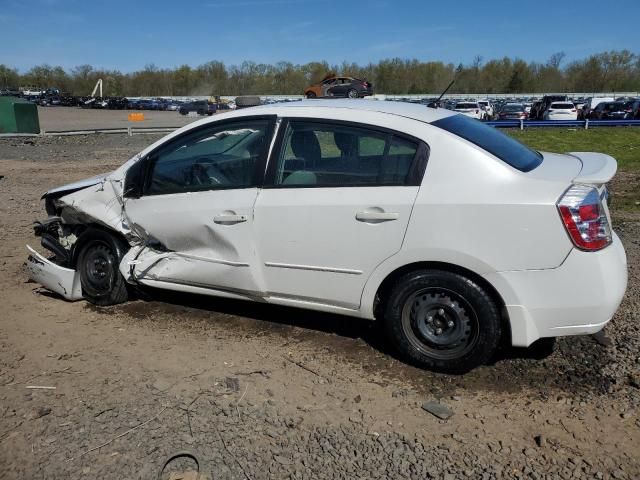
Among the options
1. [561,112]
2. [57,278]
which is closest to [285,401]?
[57,278]

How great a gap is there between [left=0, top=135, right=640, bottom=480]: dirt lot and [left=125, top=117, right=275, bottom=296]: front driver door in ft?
1.51

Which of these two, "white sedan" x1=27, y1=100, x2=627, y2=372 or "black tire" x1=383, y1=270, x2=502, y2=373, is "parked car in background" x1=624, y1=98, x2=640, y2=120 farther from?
"black tire" x1=383, y1=270, x2=502, y2=373

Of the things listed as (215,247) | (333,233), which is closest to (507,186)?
(333,233)

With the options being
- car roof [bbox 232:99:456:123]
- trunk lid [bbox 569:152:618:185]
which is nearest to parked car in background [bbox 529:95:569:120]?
trunk lid [bbox 569:152:618:185]

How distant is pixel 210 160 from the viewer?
432 cm

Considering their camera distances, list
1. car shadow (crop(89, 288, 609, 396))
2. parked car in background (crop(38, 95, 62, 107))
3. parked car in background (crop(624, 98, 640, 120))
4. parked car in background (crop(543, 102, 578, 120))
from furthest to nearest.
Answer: parked car in background (crop(38, 95, 62, 107)) < parked car in background (crop(543, 102, 578, 120)) < parked car in background (crop(624, 98, 640, 120)) < car shadow (crop(89, 288, 609, 396))

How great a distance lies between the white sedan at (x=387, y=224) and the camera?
10.5 ft

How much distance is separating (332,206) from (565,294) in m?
1.47

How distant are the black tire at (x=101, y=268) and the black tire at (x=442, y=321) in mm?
2398

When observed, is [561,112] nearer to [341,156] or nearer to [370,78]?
[341,156]

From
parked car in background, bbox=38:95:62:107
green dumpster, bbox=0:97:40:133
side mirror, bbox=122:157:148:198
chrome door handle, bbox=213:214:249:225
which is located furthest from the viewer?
parked car in background, bbox=38:95:62:107

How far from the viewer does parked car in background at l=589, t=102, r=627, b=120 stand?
30936 mm

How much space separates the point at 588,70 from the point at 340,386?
3727 inches

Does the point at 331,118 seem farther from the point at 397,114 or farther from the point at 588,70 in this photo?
the point at 588,70
